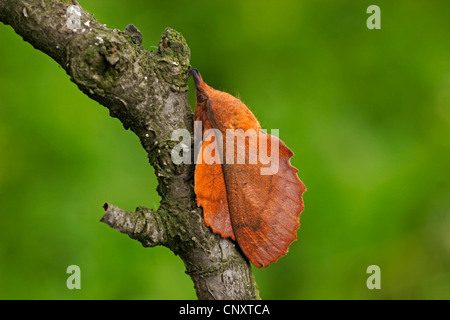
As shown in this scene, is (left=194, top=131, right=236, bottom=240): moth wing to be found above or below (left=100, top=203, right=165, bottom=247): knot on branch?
above

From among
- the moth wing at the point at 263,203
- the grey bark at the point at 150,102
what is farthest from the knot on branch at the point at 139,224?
the moth wing at the point at 263,203

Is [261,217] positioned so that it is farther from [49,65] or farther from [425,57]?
[425,57]

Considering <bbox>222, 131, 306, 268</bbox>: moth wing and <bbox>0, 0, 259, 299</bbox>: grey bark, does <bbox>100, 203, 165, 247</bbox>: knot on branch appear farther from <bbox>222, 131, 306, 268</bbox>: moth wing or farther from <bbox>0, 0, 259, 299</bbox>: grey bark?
<bbox>222, 131, 306, 268</bbox>: moth wing

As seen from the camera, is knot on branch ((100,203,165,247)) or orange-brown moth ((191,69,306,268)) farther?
orange-brown moth ((191,69,306,268))

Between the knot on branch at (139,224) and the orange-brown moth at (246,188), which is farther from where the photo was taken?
the orange-brown moth at (246,188)

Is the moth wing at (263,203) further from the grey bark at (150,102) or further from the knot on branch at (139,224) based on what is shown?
the knot on branch at (139,224)

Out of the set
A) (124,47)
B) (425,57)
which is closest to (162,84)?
(124,47)

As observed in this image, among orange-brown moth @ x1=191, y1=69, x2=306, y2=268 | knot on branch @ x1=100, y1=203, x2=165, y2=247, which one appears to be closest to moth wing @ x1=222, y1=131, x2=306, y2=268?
orange-brown moth @ x1=191, y1=69, x2=306, y2=268
